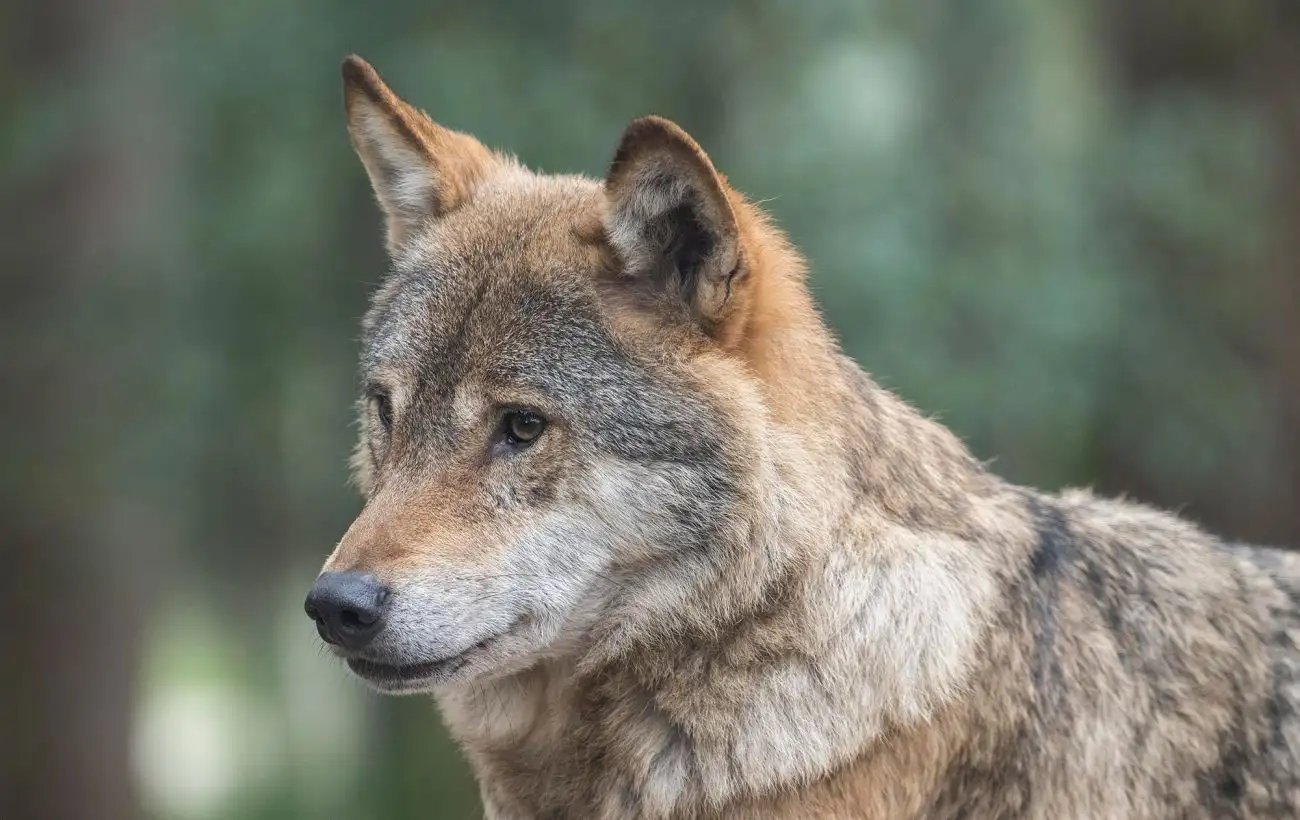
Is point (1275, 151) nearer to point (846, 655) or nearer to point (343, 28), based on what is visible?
point (343, 28)

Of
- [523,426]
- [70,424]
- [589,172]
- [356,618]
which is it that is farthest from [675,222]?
[70,424]

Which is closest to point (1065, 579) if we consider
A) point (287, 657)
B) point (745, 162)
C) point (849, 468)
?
point (849, 468)

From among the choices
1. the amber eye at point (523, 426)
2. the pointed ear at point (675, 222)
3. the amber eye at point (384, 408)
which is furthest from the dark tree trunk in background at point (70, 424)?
the pointed ear at point (675, 222)

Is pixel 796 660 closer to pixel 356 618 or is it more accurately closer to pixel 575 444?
pixel 575 444

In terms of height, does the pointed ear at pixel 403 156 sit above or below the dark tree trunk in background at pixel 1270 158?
above

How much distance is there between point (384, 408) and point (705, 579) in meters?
1.09

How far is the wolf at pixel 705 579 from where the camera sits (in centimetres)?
391

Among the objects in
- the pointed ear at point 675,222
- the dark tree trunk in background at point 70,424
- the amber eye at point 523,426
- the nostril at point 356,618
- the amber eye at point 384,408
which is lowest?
the dark tree trunk in background at point 70,424

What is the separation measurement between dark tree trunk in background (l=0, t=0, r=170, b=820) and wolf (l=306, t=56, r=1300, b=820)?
6.08 meters

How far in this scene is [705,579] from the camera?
3973mm

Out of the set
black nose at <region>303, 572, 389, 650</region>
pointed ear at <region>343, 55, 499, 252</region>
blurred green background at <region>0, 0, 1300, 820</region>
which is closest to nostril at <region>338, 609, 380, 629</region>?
black nose at <region>303, 572, 389, 650</region>

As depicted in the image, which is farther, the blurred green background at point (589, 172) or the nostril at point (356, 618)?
the blurred green background at point (589, 172)

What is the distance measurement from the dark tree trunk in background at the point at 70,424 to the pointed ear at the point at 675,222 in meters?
6.66

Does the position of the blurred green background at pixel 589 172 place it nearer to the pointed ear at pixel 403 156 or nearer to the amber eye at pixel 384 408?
the pointed ear at pixel 403 156
